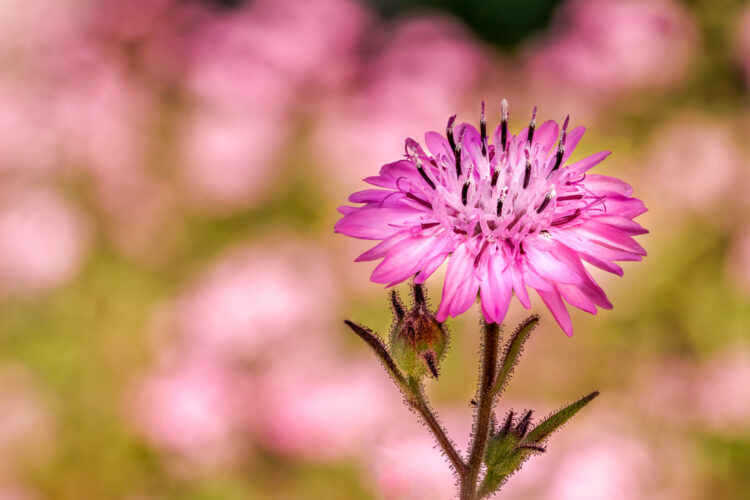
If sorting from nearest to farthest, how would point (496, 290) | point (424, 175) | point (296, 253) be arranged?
point (496, 290) → point (424, 175) → point (296, 253)

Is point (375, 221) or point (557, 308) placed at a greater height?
point (375, 221)

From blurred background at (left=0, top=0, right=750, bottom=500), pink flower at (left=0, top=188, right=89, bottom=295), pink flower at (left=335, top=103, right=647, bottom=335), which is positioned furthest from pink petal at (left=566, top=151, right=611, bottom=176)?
pink flower at (left=0, top=188, right=89, bottom=295)

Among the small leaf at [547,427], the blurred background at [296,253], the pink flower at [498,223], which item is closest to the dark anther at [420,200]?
the pink flower at [498,223]

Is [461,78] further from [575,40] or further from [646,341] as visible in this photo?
[646,341]

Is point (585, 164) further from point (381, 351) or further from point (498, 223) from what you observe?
point (381, 351)

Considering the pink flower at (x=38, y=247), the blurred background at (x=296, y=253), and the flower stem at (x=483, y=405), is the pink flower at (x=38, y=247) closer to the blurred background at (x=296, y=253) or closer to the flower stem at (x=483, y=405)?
the blurred background at (x=296, y=253)

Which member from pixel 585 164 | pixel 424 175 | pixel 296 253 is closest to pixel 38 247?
pixel 296 253
